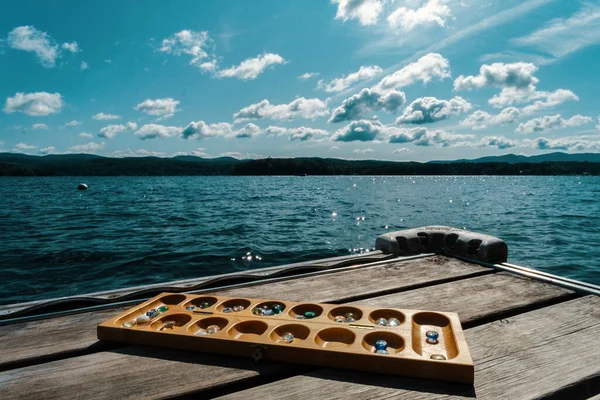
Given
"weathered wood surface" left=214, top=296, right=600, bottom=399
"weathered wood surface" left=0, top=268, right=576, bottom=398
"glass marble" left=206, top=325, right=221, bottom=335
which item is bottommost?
"weathered wood surface" left=0, top=268, right=576, bottom=398

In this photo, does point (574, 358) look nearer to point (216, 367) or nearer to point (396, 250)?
point (216, 367)

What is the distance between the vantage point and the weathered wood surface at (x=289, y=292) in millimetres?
1946

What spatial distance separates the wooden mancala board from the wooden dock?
0.17 feet

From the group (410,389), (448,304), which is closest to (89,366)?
(410,389)

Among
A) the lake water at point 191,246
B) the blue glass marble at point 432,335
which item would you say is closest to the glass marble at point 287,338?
the blue glass marble at point 432,335

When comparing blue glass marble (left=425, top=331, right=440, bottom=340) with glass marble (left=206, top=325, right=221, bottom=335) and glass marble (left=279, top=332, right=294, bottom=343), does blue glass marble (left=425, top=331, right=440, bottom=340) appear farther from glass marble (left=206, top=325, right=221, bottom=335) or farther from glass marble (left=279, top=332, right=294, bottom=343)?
glass marble (left=206, top=325, right=221, bottom=335)

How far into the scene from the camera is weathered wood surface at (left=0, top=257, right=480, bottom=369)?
1946mm

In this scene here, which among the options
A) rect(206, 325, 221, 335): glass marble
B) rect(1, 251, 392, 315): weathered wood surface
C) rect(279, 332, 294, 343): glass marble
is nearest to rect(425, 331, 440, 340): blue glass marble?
rect(279, 332, 294, 343): glass marble

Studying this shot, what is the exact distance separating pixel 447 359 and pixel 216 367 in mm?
1030

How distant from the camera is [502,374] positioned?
1574mm

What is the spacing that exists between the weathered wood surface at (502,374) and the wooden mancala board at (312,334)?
0.21 ft

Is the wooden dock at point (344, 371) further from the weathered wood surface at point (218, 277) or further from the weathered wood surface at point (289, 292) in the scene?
the weathered wood surface at point (218, 277)

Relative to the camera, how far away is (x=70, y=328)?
2.16 meters

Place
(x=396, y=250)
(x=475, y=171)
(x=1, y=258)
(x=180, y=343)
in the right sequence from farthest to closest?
(x=475, y=171) < (x=1, y=258) < (x=396, y=250) < (x=180, y=343)
